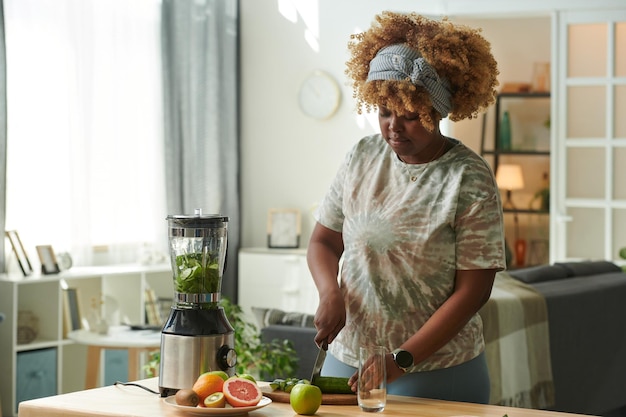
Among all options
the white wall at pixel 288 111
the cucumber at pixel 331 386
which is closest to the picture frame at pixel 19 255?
the white wall at pixel 288 111

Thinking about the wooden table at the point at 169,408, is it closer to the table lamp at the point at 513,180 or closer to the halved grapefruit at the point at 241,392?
the halved grapefruit at the point at 241,392

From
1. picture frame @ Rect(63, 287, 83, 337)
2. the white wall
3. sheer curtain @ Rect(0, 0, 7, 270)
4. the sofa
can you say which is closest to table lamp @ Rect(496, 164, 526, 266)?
the white wall

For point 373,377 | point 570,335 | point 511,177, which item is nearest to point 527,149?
point 511,177

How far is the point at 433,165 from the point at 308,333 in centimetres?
192

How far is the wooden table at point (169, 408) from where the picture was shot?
2032 millimetres

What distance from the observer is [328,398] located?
2129 millimetres

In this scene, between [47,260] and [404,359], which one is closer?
[404,359]

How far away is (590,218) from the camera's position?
620 cm

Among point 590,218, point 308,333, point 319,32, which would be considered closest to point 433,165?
point 308,333

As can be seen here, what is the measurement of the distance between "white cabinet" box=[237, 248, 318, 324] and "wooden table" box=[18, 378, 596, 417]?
4185mm

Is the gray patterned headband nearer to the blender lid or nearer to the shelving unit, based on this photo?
the blender lid

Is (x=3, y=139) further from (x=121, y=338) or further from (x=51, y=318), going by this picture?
(x=121, y=338)

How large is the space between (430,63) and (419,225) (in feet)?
1.16

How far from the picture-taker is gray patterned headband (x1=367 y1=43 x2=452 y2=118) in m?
2.17
